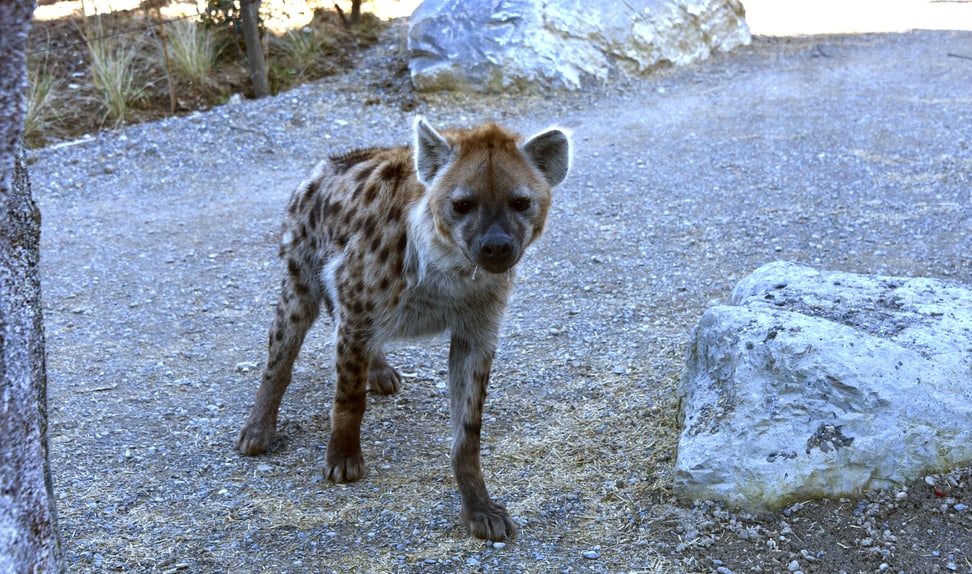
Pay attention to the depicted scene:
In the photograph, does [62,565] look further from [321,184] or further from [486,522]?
[321,184]

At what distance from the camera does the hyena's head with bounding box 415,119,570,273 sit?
265 cm

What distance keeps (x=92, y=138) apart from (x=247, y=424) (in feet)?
14.7

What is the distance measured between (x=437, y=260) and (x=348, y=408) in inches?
22.0

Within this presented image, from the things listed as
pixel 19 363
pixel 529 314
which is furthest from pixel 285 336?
pixel 19 363

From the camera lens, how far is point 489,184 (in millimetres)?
2688

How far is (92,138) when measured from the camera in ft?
23.1

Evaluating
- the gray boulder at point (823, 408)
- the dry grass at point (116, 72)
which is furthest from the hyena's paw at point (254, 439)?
the dry grass at point (116, 72)

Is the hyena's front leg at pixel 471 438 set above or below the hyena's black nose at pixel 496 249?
below

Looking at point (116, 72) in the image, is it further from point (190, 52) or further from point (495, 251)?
point (495, 251)

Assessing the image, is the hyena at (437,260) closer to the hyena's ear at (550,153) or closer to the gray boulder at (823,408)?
the hyena's ear at (550,153)

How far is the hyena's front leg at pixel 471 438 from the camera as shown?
107 inches

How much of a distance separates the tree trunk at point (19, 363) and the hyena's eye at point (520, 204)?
Result: 1.25 metres

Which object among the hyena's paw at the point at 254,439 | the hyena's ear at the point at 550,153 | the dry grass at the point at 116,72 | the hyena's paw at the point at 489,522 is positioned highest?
the hyena's ear at the point at 550,153

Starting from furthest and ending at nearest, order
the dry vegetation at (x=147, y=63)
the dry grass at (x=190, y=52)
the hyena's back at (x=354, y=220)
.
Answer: the dry grass at (x=190, y=52) → the dry vegetation at (x=147, y=63) → the hyena's back at (x=354, y=220)
